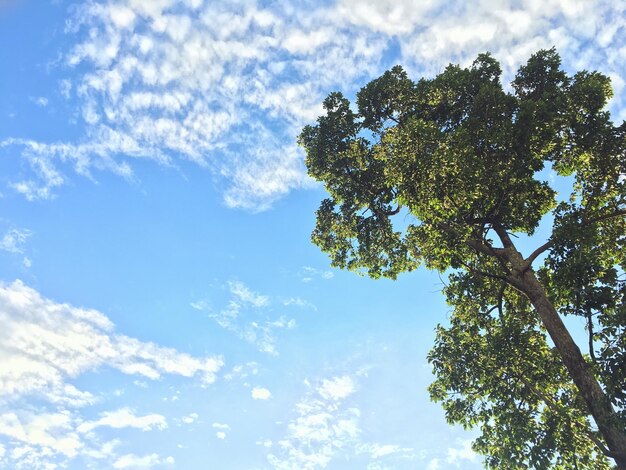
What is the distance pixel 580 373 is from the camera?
1130 cm

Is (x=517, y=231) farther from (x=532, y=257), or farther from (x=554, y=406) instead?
(x=554, y=406)

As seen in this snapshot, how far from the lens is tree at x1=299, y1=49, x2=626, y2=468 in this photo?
11953 millimetres

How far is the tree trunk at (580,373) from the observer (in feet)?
33.3

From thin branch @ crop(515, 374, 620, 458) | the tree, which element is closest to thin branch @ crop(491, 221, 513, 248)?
the tree

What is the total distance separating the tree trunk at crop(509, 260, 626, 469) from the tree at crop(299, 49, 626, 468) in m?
0.03

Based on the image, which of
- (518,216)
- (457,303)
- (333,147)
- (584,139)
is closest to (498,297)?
(457,303)

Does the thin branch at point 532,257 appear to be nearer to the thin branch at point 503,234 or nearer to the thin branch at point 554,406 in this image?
the thin branch at point 503,234

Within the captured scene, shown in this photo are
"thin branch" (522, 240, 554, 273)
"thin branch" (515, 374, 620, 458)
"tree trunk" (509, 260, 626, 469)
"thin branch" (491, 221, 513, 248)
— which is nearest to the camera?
"tree trunk" (509, 260, 626, 469)

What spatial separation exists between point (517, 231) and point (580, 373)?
628 cm

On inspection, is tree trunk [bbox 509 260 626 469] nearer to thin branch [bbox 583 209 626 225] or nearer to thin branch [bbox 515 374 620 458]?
thin branch [bbox 515 374 620 458]

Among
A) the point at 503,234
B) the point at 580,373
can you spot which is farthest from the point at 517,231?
the point at 580,373

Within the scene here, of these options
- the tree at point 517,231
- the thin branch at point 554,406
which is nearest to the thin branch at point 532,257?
the tree at point 517,231

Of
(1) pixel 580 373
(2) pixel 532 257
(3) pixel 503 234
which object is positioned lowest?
(1) pixel 580 373

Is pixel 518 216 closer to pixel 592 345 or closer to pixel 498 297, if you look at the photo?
pixel 498 297
